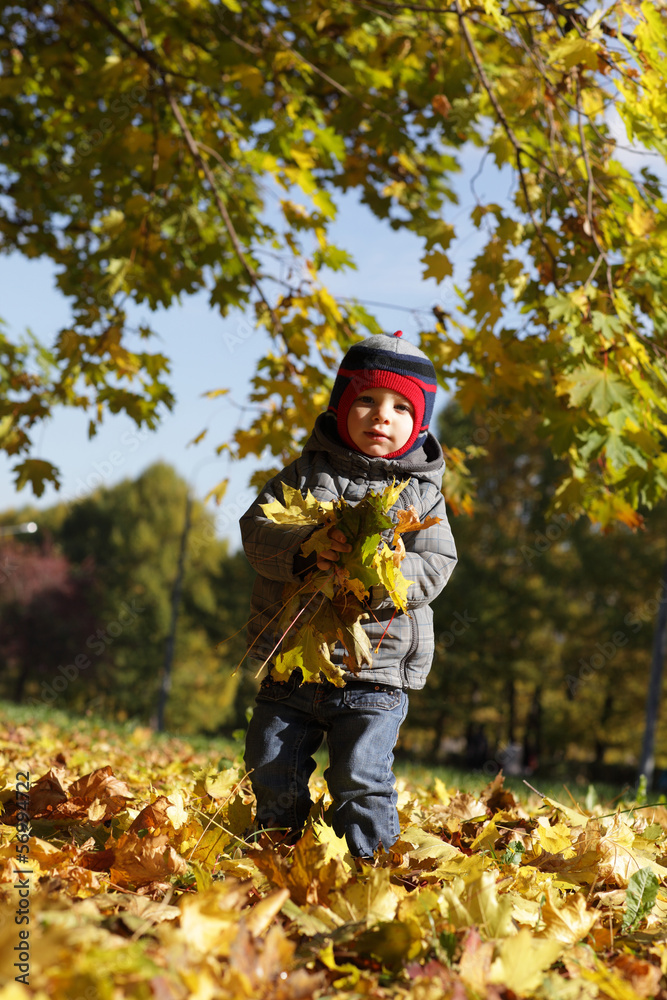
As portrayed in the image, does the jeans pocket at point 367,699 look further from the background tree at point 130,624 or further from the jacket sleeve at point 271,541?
the background tree at point 130,624

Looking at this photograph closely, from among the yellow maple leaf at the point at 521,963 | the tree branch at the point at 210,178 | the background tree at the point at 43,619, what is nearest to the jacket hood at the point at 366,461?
the yellow maple leaf at the point at 521,963

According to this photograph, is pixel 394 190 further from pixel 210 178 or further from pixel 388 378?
pixel 388 378

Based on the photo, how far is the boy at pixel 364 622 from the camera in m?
2.20

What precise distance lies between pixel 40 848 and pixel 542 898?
4.08 ft

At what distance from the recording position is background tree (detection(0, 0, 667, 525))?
352 centimetres

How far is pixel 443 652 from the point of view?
21.7m

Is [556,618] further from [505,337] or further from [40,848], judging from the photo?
[40,848]

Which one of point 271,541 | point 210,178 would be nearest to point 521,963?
point 271,541

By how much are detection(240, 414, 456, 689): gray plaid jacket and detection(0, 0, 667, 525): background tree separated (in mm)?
1332

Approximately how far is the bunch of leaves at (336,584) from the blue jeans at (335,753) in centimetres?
28

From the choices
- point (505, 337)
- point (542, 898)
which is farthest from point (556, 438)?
point (542, 898)

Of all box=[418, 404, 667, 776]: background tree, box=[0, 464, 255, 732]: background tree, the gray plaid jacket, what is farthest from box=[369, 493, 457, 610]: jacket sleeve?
box=[0, 464, 255, 732]: background tree

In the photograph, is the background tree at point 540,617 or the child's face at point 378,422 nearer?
the child's face at point 378,422

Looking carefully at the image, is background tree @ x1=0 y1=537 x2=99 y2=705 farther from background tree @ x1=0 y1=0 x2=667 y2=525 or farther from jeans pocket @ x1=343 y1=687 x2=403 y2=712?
jeans pocket @ x1=343 y1=687 x2=403 y2=712
